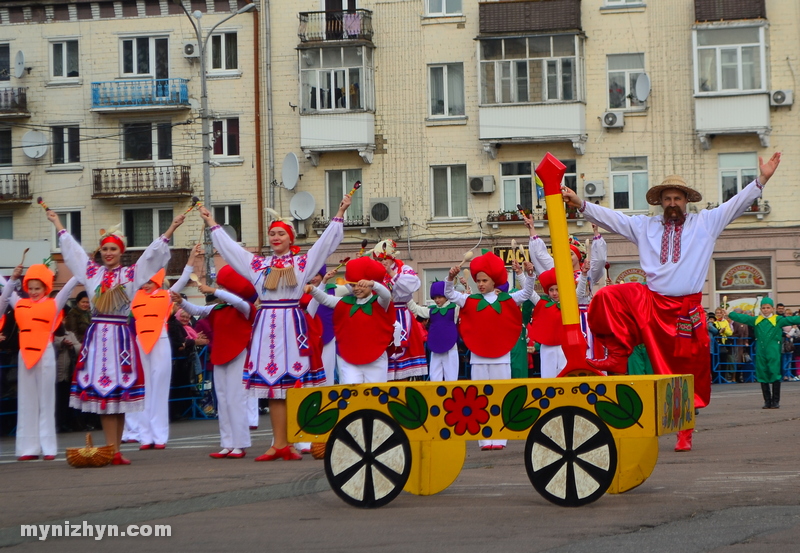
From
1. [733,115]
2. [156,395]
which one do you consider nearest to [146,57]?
[733,115]

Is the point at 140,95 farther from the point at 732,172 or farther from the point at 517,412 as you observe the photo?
the point at 517,412

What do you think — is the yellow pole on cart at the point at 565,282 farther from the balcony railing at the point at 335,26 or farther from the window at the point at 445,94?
the balcony railing at the point at 335,26

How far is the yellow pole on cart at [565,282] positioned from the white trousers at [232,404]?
4.79m

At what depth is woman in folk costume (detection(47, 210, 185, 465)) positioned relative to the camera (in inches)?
453

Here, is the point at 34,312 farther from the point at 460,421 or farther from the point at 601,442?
the point at 601,442

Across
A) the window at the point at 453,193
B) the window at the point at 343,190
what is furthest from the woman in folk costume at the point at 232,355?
the window at the point at 343,190

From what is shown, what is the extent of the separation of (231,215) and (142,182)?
10.5ft

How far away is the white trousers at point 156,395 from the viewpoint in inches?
585

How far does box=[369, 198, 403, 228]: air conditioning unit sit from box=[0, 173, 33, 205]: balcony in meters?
11.8

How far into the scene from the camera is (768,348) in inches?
778

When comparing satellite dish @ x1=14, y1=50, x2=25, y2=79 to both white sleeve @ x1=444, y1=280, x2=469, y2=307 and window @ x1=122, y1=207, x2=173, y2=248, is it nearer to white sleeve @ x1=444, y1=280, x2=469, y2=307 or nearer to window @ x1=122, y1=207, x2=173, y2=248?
window @ x1=122, y1=207, x2=173, y2=248

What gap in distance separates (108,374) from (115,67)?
103ft

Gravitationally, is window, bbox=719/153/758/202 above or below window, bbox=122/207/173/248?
above

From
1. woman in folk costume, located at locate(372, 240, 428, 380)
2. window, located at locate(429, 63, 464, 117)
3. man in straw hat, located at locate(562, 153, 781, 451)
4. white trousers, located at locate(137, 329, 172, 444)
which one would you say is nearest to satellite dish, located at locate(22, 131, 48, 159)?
window, located at locate(429, 63, 464, 117)
